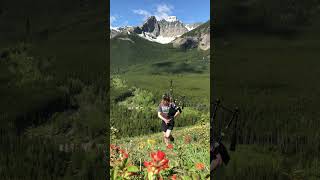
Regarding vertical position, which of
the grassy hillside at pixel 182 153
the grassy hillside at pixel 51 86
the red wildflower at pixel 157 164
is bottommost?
the grassy hillside at pixel 182 153

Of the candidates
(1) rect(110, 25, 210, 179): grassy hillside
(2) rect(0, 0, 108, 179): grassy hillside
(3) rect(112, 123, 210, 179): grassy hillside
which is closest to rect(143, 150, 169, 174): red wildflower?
(1) rect(110, 25, 210, 179): grassy hillside

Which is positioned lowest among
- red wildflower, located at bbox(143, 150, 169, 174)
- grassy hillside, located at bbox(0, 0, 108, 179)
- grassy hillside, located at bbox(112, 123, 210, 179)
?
grassy hillside, located at bbox(112, 123, 210, 179)

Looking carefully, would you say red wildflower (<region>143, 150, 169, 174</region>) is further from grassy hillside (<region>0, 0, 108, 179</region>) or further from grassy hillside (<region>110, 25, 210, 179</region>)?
grassy hillside (<region>0, 0, 108, 179</region>)

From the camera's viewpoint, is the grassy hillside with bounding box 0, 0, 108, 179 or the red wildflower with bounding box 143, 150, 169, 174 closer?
the red wildflower with bounding box 143, 150, 169, 174

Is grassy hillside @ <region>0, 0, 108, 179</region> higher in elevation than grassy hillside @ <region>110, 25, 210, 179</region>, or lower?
higher

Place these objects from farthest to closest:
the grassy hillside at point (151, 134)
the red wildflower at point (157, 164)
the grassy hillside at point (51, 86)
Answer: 1. the grassy hillside at point (151, 134)
2. the grassy hillside at point (51, 86)
3. the red wildflower at point (157, 164)

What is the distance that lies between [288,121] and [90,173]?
398cm

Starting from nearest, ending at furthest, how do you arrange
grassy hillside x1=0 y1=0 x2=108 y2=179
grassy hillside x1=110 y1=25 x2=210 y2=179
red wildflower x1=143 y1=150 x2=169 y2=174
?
red wildflower x1=143 y1=150 x2=169 y2=174
grassy hillside x1=0 y1=0 x2=108 y2=179
grassy hillside x1=110 y1=25 x2=210 y2=179

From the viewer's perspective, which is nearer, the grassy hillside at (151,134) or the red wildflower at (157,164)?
the red wildflower at (157,164)

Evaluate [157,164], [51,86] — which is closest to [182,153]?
[157,164]

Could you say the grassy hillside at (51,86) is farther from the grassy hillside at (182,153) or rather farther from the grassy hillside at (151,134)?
Result: the grassy hillside at (182,153)

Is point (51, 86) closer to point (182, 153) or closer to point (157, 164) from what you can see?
point (157, 164)

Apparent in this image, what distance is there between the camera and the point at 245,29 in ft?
28.2

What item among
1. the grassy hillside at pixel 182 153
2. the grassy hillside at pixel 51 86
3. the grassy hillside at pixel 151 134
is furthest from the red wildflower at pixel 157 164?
the grassy hillside at pixel 51 86
